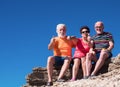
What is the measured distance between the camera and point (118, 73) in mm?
17938

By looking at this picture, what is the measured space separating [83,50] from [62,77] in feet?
5.43

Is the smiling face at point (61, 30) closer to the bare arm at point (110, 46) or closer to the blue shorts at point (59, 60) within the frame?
the blue shorts at point (59, 60)

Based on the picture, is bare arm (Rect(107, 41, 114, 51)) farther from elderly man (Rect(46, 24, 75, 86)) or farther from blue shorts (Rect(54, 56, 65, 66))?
blue shorts (Rect(54, 56, 65, 66))

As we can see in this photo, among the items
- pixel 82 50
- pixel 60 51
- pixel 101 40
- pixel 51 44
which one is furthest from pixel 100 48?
pixel 51 44

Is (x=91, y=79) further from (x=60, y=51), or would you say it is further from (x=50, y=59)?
(x=60, y=51)

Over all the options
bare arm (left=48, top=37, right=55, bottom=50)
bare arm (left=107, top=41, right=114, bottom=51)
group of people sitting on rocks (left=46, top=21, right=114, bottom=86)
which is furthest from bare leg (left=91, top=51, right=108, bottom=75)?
bare arm (left=48, top=37, right=55, bottom=50)

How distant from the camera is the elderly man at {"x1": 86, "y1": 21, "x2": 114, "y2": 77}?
721 inches

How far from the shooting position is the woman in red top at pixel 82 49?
18.8 meters

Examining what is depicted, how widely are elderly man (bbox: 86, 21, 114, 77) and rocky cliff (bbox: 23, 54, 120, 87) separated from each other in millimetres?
540

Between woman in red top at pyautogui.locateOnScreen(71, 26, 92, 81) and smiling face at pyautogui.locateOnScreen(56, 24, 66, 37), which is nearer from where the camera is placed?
woman in red top at pyautogui.locateOnScreen(71, 26, 92, 81)

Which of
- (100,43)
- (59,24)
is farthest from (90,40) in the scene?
Result: (59,24)

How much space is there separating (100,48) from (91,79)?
6.83 feet

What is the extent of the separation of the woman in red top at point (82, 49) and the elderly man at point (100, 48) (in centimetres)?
41

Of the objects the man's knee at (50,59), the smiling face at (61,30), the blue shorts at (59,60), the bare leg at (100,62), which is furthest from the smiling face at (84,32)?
the man's knee at (50,59)
